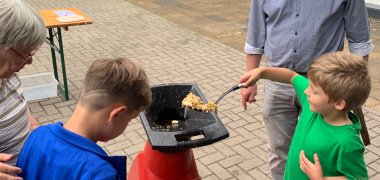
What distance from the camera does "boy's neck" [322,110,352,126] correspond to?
73.7 inches

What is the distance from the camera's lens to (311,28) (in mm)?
2365

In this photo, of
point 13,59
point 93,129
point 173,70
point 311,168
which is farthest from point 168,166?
point 173,70

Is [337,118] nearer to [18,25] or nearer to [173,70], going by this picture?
[18,25]

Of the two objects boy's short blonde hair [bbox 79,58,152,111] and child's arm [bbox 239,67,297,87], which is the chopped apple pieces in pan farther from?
boy's short blonde hair [bbox 79,58,152,111]

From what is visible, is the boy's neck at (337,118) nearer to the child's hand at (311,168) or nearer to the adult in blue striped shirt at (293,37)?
the child's hand at (311,168)

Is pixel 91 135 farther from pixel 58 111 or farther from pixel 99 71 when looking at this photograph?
pixel 58 111

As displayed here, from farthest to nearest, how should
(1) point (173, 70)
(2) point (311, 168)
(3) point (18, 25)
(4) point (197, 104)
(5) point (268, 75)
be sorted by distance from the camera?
(1) point (173, 70) < (5) point (268, 75) < (4) point (197, 104) < (2) point (311, 168) < (3) point (18, 25)

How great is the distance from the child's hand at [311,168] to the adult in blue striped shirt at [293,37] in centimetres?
64

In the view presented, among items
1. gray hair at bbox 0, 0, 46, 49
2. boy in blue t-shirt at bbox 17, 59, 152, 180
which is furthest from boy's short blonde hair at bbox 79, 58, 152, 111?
gray hair at bbox 0, 0, 46, 49

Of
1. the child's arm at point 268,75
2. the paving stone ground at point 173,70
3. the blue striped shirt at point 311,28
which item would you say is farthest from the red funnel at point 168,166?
the paving stone ground at point 173,70

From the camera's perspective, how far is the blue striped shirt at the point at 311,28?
233cm

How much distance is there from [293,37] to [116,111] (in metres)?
1.38

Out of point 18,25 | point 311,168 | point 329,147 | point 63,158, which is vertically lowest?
point 311,168

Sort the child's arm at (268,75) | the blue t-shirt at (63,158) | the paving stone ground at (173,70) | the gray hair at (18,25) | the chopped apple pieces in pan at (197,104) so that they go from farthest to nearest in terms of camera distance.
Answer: the paving stone ground at (173,70), the child's arm at (268,75), the chopped apple pieces in pan at (197,104), the gray hair at (18,25), the blue t-shirt at (63,158)
